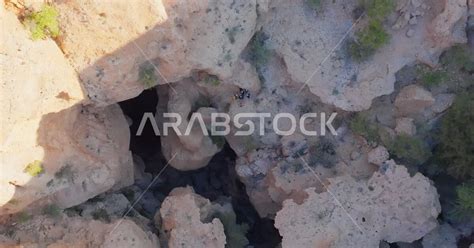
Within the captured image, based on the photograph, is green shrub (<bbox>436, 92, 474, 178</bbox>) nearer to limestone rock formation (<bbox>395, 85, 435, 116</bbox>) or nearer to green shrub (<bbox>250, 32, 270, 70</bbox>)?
limestone rock formation (<bbox>395, 85, 435, 116</bbox>)

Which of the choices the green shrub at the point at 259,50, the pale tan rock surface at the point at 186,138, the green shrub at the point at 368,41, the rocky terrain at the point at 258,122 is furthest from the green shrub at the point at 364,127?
the pale tan rock surface at the point at 186,138

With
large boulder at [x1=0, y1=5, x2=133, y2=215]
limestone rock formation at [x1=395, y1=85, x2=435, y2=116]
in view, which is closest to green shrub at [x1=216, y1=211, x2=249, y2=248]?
large boulder at [x1=0, y1=5, x2=133, y2=215]

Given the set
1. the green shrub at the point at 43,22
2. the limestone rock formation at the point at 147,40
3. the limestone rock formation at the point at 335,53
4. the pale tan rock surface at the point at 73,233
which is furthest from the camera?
the limestone rock formation at the point at 335,53

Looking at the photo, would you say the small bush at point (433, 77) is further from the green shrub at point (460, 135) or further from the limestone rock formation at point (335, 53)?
the green shrub at point (460, 135)

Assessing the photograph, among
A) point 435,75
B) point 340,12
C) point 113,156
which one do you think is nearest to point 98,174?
point 113,156

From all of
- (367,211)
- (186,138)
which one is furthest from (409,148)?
(186,138)

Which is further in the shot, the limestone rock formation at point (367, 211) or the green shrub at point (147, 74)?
the limestone rock formation at point (367, 211)
